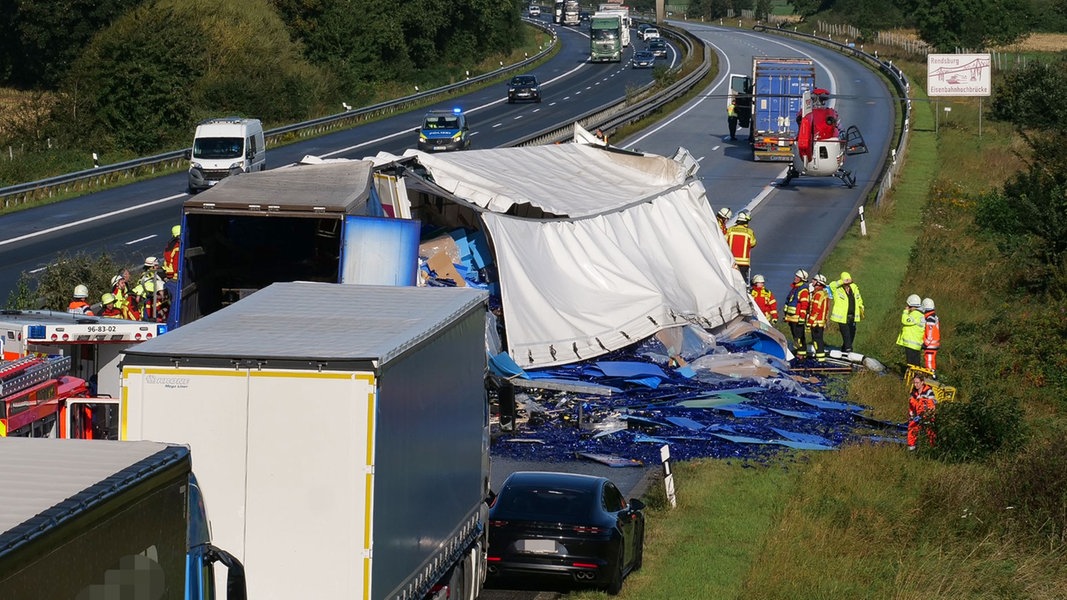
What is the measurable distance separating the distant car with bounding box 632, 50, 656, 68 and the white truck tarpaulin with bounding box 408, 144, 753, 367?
6794 centimetres

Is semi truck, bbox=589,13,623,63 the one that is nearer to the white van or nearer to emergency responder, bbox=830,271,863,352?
the white van

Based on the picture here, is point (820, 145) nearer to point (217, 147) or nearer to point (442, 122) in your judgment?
point (442, 122)

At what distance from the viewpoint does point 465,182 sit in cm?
2441

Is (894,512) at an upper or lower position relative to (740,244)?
lower

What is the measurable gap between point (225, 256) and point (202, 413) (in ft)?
33.5

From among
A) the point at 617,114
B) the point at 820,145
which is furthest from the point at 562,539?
the point at 617,114

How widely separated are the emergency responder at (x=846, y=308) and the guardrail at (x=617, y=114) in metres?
26.1

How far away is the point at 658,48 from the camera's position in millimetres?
102125

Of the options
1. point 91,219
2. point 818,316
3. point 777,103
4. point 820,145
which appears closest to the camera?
point 818,316

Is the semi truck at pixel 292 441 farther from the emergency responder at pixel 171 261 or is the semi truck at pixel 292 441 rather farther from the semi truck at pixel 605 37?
the semi truck at pixel 605 37

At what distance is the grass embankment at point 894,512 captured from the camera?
1409 cm

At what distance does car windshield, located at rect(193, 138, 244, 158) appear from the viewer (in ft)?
146

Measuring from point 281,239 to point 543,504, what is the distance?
292 inches

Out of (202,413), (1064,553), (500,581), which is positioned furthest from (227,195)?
(1064,553)
